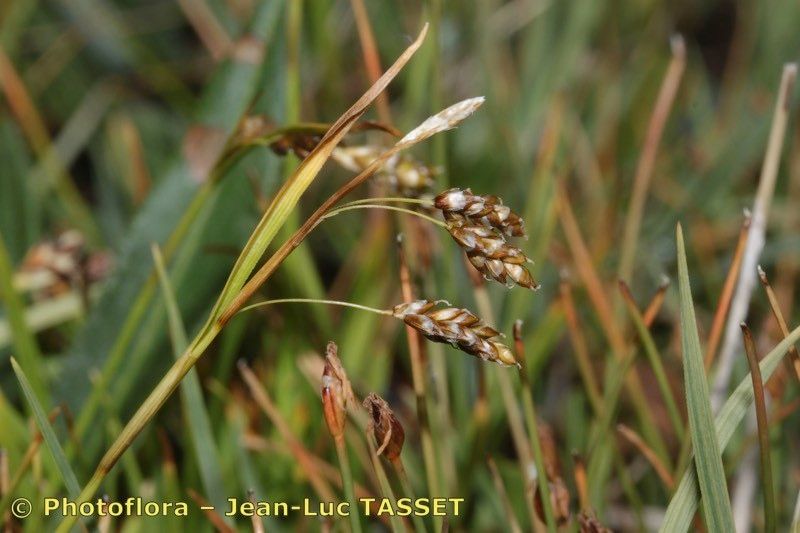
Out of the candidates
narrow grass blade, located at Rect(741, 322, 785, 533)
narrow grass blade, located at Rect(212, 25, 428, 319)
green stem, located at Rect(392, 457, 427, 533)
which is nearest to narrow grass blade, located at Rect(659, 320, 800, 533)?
narrow grass blade, located at Rect(741, 322, 785, 533)

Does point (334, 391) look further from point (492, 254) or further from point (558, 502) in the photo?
point (558, 502)

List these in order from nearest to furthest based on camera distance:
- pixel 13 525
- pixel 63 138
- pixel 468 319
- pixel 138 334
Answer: pixel 468 319
pixel 13 525
pixel 138 334
pixel 63 138

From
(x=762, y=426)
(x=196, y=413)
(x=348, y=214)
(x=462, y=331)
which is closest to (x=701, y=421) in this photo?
(x=762, y=426)

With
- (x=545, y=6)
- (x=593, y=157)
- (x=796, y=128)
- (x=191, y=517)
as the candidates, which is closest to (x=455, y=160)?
(x=593, y=157)

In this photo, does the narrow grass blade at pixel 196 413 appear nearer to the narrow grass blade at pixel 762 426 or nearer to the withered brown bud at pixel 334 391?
the withered brown bud at pixel 334 391

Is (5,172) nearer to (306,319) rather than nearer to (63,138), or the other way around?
(63,138)

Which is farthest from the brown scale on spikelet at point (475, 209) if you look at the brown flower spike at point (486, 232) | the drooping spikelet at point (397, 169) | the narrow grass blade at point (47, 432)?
the narrow grass blade at point (47, 432)
